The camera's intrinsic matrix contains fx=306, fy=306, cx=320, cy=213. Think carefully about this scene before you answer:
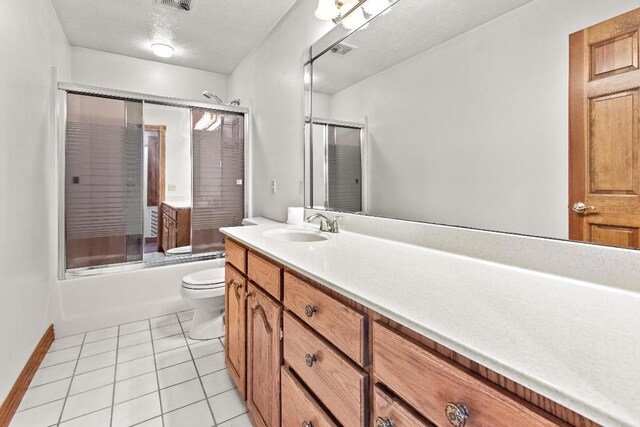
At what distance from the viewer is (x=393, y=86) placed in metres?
Result: 1.44

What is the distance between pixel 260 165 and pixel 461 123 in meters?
2.14

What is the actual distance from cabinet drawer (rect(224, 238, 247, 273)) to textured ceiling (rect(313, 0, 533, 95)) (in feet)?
3.53

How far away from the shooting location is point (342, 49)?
Result: 5.82 ft

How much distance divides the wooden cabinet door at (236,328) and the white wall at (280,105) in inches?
34.4

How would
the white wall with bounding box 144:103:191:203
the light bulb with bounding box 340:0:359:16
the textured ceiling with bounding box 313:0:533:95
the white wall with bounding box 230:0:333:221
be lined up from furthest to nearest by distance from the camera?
the white wall with bounding box 144:103:191:203 < the white wall with bounding box 230:0:333:221 < the light bulb with bounding box 340:0:359:16 < the textured ceiling with bounding box 313:0:533:95

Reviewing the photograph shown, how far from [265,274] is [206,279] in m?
1.25

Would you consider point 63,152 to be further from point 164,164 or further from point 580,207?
point 580,207

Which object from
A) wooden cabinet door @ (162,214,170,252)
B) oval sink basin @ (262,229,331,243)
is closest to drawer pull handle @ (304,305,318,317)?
oval sink basin @ (262,229,331,243)

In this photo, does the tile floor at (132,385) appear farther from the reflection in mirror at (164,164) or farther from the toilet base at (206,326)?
the reflection in mirror at (164,164)

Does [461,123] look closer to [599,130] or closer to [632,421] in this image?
[599,130]

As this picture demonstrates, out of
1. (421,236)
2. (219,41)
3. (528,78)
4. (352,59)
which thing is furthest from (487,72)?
(219,41)

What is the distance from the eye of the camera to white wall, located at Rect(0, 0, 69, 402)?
1451mm

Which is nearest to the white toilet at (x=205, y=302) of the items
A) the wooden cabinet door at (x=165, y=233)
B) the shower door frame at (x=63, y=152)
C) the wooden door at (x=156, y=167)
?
the shower door frame at (x=63, y=152)

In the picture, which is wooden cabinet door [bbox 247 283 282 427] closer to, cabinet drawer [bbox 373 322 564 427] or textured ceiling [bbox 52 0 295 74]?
cabinet drawer [bbox 373 322 564 427]
